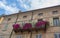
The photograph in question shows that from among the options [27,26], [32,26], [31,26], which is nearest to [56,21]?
[32,26]

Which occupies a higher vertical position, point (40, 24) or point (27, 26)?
point (40, 24)

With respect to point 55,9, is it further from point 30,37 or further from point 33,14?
point 30,37

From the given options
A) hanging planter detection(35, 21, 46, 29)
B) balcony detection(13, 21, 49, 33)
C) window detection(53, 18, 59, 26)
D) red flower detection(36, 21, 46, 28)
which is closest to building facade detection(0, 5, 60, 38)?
window detection(53, 18, 59, 26)

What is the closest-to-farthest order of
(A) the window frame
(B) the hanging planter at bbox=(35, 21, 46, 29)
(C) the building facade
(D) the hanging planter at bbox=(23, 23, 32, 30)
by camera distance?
1. (C) the building facade
2. (B) the hanging planter at bbox=(35, 21, 46, 29)
3. (A) the window frame
4. (D) the hanging planter at bbox=(23, 23, 32, 30)

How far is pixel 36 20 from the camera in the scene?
83.8ft

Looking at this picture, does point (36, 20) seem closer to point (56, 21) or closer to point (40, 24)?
point (40, 24)

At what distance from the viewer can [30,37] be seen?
23.5 m

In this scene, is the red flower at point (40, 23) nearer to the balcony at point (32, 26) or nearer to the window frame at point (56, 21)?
the balcony at point (32, 26)

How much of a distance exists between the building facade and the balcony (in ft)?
1.79

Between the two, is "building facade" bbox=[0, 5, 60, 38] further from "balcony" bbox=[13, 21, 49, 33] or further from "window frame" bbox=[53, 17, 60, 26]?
"balcony" bbox=[13, 21, 49, 33]

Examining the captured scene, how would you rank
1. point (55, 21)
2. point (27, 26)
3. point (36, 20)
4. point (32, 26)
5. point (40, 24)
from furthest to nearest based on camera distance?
point (36, 20) < point (27, 26) < point (55, 21) < point (32, 26) < point (40, 24)

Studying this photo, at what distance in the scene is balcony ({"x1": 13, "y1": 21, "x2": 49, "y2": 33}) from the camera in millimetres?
23219

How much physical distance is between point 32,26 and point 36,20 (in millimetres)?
2082

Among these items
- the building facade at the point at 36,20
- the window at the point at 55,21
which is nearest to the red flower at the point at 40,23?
the building facade at the point at 36,20
